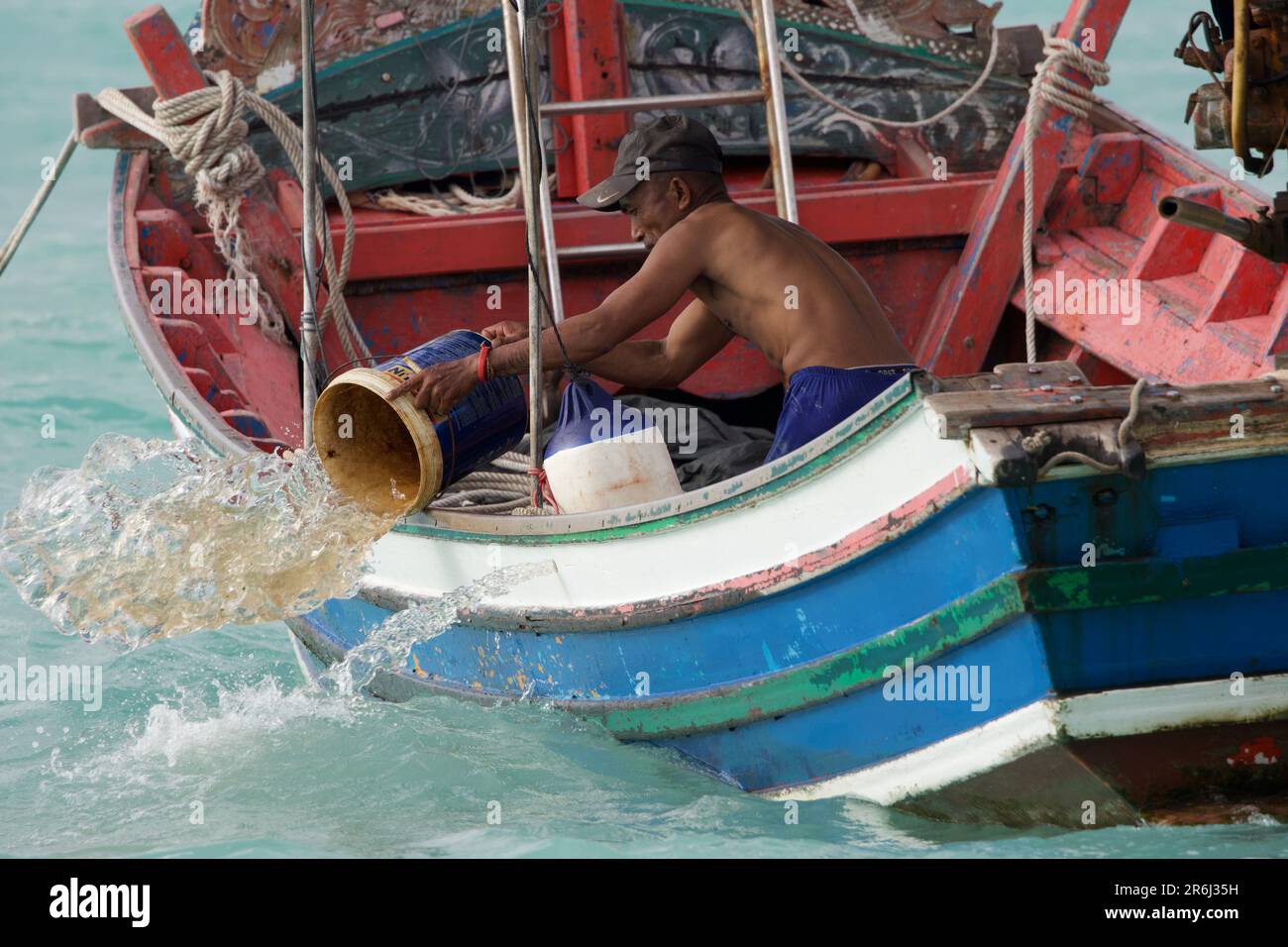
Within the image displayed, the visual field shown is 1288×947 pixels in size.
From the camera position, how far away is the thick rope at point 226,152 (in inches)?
206

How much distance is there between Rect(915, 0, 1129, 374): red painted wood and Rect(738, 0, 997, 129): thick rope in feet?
0.85

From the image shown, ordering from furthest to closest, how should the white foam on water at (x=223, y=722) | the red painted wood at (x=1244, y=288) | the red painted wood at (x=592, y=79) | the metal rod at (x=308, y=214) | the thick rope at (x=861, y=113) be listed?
1. the red painted wood at (x=592, y=79)
2. the thick rope at (x=861, y=113)
3. the red painted wood at (x=1244, y=288)
4. the white foam on water at (x=223, y=722)
5. the metal rod at (x=308, y=214)

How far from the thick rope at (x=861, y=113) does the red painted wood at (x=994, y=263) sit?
0.26 m

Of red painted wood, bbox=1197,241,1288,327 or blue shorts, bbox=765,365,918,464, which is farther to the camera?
red painted wood, bbox=1197,241,1288,327

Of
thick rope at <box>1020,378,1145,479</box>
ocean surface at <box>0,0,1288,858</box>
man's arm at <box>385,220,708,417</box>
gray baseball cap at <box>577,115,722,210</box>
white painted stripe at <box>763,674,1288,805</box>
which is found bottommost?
ocean surface at <box>0,0,1288,858</box>

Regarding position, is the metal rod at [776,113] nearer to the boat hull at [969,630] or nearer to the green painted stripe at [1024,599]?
the boat hull at [969,630]

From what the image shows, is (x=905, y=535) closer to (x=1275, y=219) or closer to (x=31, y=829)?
(x=1275, y=219)

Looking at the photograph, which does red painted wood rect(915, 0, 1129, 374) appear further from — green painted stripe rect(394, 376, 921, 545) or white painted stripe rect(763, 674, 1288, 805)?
white painted stripe rect(763, 674, 1288, 805)

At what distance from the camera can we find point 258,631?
5.96 m

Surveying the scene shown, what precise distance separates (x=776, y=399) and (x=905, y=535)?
2.73m

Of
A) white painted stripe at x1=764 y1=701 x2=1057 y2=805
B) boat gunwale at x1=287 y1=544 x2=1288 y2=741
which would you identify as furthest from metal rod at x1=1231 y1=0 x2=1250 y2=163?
white painted stripe at x1=764 y1=701 x2=1057 y2=805

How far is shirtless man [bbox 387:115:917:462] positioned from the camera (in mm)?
3795

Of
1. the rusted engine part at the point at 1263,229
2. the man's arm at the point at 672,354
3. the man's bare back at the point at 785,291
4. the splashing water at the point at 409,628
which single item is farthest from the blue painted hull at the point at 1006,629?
the man's arm at the point at 672,354

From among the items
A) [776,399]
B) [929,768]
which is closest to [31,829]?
[929,768]
